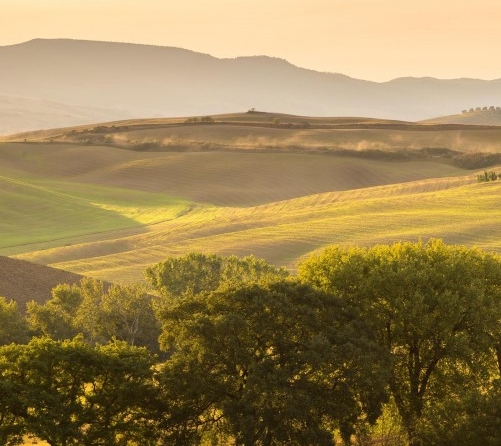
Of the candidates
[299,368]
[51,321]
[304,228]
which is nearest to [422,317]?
[299,368]

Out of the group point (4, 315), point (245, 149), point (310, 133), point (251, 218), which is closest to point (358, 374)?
point (4, 315)

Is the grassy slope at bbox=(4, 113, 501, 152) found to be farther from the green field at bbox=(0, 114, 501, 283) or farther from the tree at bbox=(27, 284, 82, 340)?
the tree at bbox=(27, 284, 82, 340)

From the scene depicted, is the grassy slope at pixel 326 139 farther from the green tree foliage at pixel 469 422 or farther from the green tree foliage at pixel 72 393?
the green tree foliage at pixel 72 393

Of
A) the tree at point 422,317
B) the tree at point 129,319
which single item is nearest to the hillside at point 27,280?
the tree at point 129,319

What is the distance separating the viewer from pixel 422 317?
40531 millimetres

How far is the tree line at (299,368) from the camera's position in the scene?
3712 centimetres

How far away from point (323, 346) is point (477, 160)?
135415 mm

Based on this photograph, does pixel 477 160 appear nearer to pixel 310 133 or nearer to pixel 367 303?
pixel 310 133

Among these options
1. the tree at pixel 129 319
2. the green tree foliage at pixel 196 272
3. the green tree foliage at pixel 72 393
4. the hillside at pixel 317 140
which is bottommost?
the tree at pixel 129 319

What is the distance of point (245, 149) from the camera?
7244 inches

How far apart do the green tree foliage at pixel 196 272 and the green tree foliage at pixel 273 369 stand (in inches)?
1352

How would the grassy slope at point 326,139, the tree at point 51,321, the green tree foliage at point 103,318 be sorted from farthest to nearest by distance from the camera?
the grassy slope at point 326,139
the green tree foliage at point 103,318
the tree at point 51,321

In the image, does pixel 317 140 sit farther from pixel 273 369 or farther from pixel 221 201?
pixel 273 369

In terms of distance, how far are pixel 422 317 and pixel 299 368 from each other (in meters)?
6.22
